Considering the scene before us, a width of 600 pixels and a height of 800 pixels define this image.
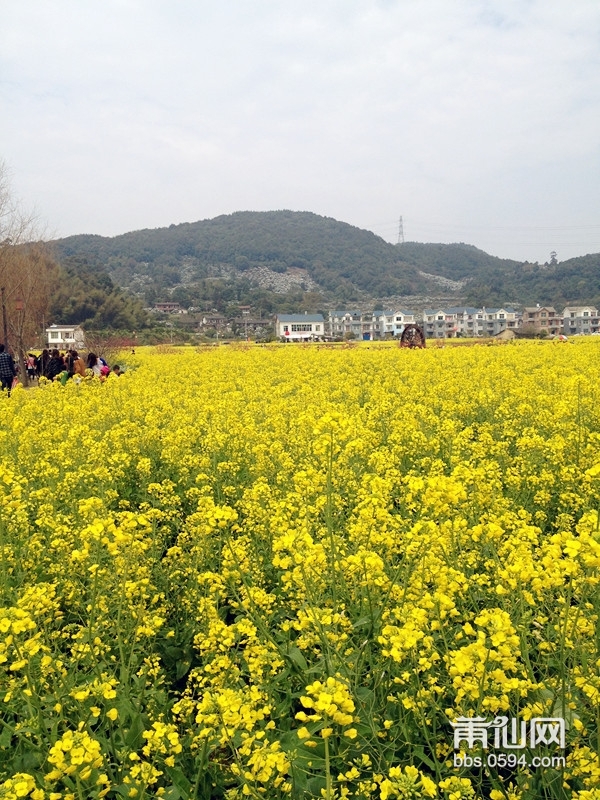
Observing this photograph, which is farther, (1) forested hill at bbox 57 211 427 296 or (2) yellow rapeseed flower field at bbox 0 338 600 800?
(1) forested hill at bbox 57 211 427 296

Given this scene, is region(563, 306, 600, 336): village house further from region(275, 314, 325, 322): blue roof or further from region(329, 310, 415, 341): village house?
region(275, 314, 325, 322): blue roof

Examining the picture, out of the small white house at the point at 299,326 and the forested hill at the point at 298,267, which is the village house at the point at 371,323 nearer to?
the forested hill at the point at 298,267

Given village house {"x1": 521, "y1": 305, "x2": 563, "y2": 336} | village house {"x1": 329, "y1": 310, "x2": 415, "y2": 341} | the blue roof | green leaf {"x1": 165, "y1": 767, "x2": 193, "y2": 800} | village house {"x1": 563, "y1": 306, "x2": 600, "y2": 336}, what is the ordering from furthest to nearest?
1. village house {"x1": 329, "y1": 310, "x2": 415, "y2": 341}
2. village house {"x1": 521, "y1": 305, "x2": 563, "y2": 336}
3. village house {"x1": 563, "y1": 306, "x2": 600, "y2": 336}
4. the blue roof
5. green leaf {"x1": 165, "y1": 767, "x2": 193, "y2": 800}

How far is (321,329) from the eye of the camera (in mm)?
82625

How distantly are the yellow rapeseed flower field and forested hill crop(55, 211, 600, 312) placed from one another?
92598mm

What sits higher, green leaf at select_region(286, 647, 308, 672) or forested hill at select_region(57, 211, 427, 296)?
forested hill at select_region(57, 211, 427, 296)

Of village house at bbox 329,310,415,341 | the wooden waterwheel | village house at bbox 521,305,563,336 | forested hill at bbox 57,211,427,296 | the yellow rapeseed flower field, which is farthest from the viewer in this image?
forested hill at bbox 57,211,427,296

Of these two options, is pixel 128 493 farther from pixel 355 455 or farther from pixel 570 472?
→ pixel 570 472

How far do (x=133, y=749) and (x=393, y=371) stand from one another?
39.3 ft

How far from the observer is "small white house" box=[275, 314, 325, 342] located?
257ft

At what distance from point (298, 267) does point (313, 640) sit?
→ 15324 cm

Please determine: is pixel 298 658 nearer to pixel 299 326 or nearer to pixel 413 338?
pixel 413 338

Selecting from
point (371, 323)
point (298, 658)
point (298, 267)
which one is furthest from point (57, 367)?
point (298, 267)

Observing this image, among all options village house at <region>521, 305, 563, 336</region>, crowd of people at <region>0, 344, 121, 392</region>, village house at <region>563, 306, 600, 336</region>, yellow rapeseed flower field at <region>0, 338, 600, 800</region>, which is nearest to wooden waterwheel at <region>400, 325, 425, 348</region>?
crowd of people at <region>0, 344, 121, 392</region>
